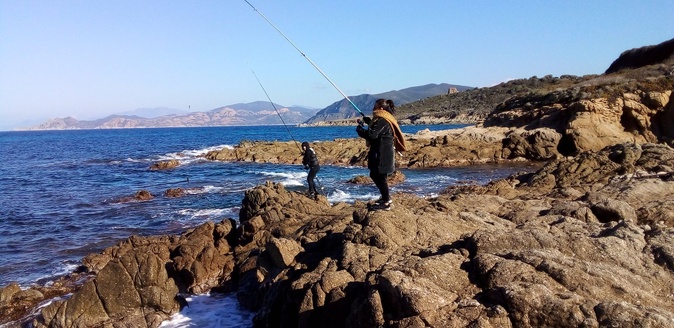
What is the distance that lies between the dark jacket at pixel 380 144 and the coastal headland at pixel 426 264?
2.66ft

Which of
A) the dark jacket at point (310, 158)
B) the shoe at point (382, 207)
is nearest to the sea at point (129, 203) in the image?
the shoe at point (382, 207)

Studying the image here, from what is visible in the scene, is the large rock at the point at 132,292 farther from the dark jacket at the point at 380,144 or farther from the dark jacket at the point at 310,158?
the dark jacket at the point at 310,158

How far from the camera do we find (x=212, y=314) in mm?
9398

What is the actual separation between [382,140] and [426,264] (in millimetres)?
2532

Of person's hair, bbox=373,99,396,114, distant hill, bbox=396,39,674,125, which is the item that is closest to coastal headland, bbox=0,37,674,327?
person's hair, bbox=373,99,396,114

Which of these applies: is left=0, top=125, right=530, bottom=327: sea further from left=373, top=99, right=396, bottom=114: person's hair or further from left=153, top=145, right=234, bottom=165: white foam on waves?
left=373, top=99, right=396, bottom=114: person's hair

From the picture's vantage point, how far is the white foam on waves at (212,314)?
29.1 ft

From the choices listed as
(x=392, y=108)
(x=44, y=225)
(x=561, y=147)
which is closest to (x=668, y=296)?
(x=392, y=108)

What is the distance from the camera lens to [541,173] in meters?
18.3

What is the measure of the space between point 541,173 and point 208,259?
12.9 m

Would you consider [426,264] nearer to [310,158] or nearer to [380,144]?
[380,144]

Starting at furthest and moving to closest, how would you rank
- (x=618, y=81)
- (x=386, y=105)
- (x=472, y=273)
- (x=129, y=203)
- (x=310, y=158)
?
(x=618, y=81)
(x=129, y=203)
(x=310, y=158)
(x=386, y=105)
(x=472, y=273)

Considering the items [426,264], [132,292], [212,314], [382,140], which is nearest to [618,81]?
[382,140]

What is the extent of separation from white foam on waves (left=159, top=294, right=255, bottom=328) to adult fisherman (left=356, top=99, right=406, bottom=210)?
11.8 ft
